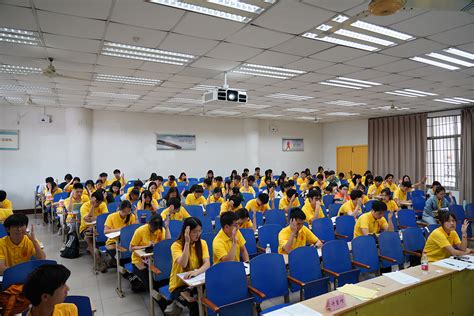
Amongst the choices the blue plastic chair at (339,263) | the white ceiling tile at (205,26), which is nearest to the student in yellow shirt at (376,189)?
the blue plastic chair at (339,263)

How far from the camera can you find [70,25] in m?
3.67

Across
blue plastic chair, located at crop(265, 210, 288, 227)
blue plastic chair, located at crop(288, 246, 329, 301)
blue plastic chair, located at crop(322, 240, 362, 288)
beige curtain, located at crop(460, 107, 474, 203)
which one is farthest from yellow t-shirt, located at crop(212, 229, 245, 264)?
beige curtain, located at crop(460, 107, 474, 203)

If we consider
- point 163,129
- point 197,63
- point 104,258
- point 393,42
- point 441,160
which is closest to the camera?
point 393,42

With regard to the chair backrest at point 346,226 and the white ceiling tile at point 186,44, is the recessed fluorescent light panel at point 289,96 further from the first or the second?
the chair backrest at point 346,226

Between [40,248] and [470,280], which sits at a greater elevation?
[40,248]

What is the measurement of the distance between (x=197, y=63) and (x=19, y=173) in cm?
841

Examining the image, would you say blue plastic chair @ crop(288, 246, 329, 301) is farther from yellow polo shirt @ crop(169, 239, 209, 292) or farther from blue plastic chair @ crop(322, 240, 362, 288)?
yellow polo shirt @ crop(169, 239, 209, 292)

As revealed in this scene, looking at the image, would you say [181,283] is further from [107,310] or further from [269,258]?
[107,310]

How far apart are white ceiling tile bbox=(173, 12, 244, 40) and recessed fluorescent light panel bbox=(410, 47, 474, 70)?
3.31m

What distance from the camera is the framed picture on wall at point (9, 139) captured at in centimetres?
974

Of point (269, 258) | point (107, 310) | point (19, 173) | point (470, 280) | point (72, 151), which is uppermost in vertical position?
point (72, 151)

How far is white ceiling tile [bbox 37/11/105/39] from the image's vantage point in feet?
11.3

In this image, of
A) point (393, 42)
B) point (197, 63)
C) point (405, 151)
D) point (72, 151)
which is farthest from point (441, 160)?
point (72, 151)

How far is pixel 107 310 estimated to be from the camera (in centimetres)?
381
